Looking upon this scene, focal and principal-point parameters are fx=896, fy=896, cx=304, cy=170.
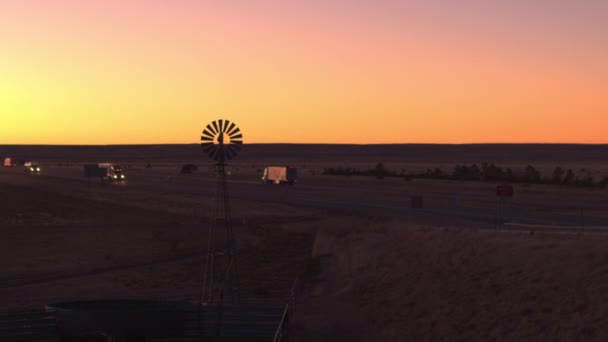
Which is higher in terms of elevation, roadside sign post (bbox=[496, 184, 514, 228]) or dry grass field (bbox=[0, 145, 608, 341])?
roadside sign post (bbox=[496, 184, 514, 228])

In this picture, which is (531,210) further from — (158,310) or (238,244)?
(158,310)

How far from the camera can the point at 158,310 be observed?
70.9 ft

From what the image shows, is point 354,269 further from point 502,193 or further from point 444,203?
point 444,203

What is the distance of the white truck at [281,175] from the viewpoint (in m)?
96.0

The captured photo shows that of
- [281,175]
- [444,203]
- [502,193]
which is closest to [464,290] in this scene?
[502,193]

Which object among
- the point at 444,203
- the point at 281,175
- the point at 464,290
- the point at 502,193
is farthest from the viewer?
the point at 281,175

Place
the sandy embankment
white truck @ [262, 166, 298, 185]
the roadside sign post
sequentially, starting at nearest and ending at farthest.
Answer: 1. the sandy embankment
2. the roadside sign post
3. white truck @ [262, 166, 298, 185]

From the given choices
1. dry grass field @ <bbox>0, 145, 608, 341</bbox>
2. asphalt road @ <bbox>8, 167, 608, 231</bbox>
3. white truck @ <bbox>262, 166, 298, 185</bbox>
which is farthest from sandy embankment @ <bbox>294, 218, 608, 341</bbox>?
white truck @ <bbox>262, 166, 298, 185</bbox>

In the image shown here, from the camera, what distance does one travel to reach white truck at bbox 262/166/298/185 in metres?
96.0

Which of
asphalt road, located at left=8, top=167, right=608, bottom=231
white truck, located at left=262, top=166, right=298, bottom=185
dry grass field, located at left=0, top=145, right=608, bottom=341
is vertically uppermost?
white truck, located at left=262, top=166, right=298, bottom=185

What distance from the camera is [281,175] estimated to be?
321ft

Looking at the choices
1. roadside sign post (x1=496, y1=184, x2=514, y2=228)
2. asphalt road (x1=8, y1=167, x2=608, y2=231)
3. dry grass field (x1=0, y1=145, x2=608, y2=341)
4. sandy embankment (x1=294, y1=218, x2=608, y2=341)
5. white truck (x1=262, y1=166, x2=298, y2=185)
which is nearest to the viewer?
sandy embankment (x1=294, y1=218, x2=608, y2=341)

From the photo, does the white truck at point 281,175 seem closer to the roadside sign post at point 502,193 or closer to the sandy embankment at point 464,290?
the roadside sign post at point 502,193

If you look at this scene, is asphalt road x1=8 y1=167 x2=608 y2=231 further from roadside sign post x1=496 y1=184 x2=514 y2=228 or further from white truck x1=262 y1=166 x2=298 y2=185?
white truck x1=262 y1=166 x2=298 y2=185
